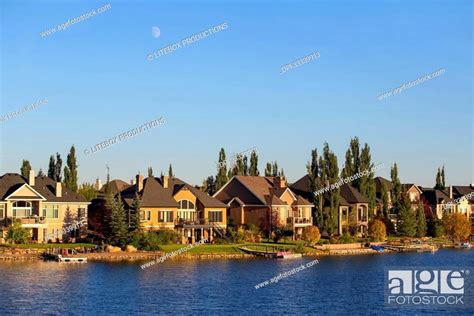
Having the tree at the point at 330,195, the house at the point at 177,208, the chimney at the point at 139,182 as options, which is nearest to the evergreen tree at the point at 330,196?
the tree at the point at 330,195

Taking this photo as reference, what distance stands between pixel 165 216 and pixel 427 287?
130 feet

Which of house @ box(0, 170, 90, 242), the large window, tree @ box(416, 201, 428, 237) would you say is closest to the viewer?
house @ box(0, 170, 90, 242)

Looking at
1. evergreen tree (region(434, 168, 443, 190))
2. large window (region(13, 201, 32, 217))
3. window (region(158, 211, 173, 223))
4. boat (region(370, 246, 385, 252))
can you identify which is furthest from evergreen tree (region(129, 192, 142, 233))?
evergreen tree (region(434, 168, 443, 190))

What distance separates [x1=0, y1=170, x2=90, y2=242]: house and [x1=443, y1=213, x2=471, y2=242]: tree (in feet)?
185

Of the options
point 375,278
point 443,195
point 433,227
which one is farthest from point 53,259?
point 443,195

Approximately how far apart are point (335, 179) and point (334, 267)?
29.4 meters

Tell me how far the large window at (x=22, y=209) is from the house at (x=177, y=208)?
8.19 metres

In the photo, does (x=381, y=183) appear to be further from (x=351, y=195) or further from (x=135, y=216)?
(x=135, y=216)

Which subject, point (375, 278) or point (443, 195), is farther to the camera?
point (443, 195)

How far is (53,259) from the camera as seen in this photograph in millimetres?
73875

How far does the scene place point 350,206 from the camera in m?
110

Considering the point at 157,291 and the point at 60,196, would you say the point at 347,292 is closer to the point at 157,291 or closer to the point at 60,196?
the point at 157,291

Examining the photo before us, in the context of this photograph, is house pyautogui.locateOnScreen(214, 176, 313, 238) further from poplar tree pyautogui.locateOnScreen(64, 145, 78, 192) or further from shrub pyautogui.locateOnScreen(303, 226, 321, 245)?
poplar tree pyautogui.locateOnScreen(64, 145, 78, 192)

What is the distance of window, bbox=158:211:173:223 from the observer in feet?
299
